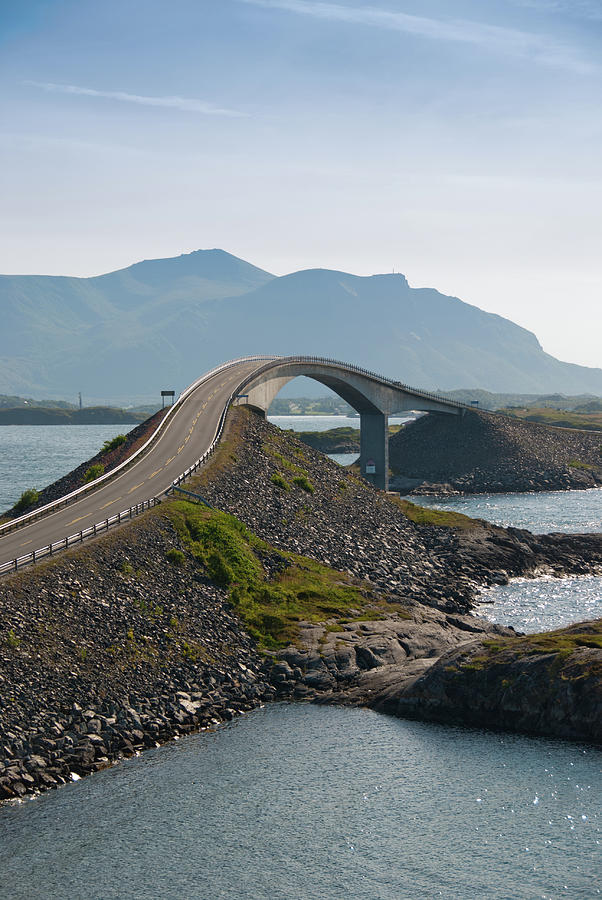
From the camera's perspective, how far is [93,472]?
8025 cm

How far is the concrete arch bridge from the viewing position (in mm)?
126125

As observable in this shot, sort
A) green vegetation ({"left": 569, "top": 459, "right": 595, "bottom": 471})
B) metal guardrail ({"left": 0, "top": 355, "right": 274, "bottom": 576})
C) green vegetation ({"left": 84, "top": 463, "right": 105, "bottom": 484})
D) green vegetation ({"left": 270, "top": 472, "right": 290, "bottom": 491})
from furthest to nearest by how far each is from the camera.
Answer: green vegetation ({"left": 569, "top": 459, "right": 595, "bottom": 471}) < green vegetation ({"left": 270, "top": 472, "right": 290, "bottom": 491}) < green vegetation ({"left": 84, "top": 463, "right": 105, "bottom": 484}) < metal guardrail ({"left": 0, "top": 355, "right": 274, "bottom": 576})

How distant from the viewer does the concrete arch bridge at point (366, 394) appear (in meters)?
126

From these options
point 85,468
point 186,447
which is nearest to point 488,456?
point 186,447

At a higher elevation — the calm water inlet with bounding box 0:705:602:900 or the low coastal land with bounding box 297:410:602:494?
the low coastal land with bounding box 297:410:602:494

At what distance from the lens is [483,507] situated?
130m

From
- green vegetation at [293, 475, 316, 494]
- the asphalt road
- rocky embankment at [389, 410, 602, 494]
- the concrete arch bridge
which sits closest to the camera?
the asphalt road

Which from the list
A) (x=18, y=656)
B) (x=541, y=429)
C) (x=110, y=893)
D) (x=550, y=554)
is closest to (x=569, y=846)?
(x=110, y=893)

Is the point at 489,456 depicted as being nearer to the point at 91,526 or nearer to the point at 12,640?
the point at 91,526

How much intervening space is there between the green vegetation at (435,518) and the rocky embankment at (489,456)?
49510 mm

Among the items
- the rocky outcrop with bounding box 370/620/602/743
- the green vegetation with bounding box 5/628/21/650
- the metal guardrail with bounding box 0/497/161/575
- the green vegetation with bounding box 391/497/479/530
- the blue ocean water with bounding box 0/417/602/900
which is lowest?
the blue ocean water with bounding box 0/417/602/900

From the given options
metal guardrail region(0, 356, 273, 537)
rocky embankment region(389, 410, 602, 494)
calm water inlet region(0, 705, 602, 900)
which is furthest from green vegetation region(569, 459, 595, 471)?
calm water inlet region(0, 705, 602, 900)

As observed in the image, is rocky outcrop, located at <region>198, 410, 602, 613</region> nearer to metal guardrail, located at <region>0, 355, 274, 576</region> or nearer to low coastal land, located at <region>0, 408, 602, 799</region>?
low coastal land, located at <region>0, 408, 602, 799</region>

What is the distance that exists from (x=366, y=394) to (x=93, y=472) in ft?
237
